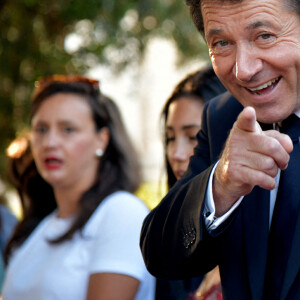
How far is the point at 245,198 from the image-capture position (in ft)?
5.66

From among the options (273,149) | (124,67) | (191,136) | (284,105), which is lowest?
(273,149)

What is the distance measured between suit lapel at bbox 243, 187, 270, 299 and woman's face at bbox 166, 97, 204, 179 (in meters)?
1.18

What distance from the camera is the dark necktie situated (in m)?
1.62

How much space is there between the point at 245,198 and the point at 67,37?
12.6 feet

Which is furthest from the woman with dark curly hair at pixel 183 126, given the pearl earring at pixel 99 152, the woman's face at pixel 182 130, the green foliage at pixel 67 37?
the green foliage at pixel 67 37

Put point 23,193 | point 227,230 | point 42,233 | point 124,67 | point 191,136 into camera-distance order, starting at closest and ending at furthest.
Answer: point 227,230
point 191,136
point 42,233
point 23,193
point 124,67

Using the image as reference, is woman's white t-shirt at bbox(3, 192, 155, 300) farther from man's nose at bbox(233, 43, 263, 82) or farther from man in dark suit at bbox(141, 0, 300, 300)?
man's nose at bbox(233, 43, 263, 82)

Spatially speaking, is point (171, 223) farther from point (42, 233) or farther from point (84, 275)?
point (42, 233)

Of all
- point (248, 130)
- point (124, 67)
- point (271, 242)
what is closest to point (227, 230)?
point (271, 242)

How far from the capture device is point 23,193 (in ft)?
14.0

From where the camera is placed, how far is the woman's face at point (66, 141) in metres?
3.62

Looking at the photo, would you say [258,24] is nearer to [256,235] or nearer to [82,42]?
[256,235]

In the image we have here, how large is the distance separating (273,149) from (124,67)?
13.6ft

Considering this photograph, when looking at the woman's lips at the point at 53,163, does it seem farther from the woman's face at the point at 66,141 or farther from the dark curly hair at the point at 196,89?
the dark curly hair at the point at 196,89
